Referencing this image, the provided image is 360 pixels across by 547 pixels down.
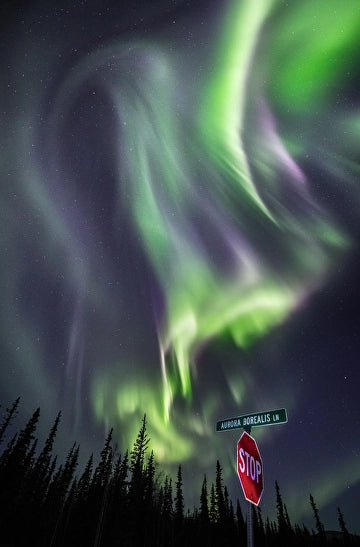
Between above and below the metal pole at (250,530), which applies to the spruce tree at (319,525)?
above

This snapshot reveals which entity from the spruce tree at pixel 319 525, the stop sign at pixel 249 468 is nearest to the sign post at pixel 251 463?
the stop sign at pixel 249 468

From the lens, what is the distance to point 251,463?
552 cm

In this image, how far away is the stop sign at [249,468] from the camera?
519cm

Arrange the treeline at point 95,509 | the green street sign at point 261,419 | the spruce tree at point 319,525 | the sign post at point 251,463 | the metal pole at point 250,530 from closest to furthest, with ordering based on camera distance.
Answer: the metal pole at point 250,530 < the sign post at point 251,463 < the green street sign at point 261,419 < the treeline at point 95,509 < the spruce tree at point 319,525

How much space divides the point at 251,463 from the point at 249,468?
131 mm

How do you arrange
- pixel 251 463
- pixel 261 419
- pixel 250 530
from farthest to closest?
pixel 261 419 < pixel 251 463 < pixel 250 530

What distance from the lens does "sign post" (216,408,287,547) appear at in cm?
510

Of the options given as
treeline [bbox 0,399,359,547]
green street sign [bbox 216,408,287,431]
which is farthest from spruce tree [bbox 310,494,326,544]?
green street sign [bbox 216,408,287,431]

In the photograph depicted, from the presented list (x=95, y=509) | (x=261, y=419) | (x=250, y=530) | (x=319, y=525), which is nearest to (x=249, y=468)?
(x=250, y=530)

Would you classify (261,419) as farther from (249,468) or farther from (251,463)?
(249,468)

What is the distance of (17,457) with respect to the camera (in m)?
43.4

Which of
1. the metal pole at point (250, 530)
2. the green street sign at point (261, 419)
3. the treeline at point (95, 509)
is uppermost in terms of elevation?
the treeline at point (95, 509)

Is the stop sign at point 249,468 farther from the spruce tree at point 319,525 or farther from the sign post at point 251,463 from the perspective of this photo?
the spruce tree at point 319,525

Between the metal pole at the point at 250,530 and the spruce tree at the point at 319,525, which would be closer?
the metal pole at the point at 250,530
